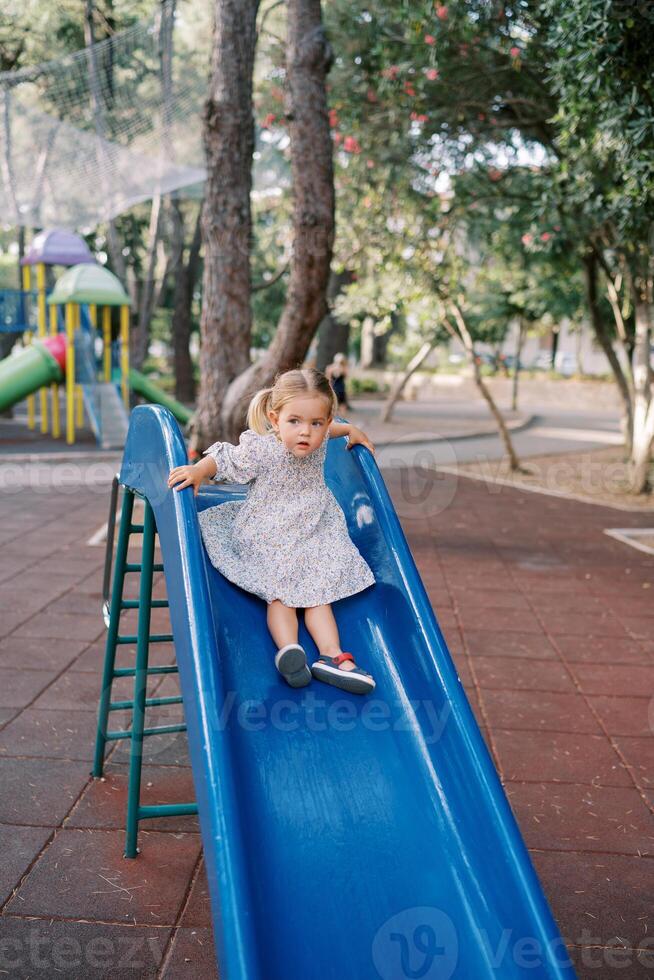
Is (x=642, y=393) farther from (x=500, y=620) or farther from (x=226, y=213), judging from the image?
(x=500, y=620)

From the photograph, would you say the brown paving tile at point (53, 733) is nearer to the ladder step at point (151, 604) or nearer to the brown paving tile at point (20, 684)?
the brown paving tile at point (20, 684)

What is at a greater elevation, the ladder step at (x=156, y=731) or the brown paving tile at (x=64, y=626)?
the ladder step at (x=156, y=731)

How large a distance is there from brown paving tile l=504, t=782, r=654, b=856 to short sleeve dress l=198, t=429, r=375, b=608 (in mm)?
1017

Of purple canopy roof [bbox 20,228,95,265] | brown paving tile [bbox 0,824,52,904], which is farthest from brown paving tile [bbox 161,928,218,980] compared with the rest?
purple canopy roof [bbox 20,228,95,265]

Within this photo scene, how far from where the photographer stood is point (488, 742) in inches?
142

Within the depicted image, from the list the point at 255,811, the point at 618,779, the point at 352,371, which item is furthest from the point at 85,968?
the point at 352,371

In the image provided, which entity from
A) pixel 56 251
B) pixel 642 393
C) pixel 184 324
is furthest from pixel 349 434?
pixel 184 324

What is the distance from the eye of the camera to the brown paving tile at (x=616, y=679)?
425cm

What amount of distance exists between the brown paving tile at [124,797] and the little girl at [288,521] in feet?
2.86

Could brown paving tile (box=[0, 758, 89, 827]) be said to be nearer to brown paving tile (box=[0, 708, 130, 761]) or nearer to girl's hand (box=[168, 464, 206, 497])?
brown paving tile (box=[0, 708, 130, 761])

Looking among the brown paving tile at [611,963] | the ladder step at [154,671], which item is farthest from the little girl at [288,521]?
the brown paving tile at [611,963]

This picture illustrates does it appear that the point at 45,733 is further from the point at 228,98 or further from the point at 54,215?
the point at 54,215

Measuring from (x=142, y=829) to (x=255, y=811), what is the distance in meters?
0.98

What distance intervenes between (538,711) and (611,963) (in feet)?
5.53
